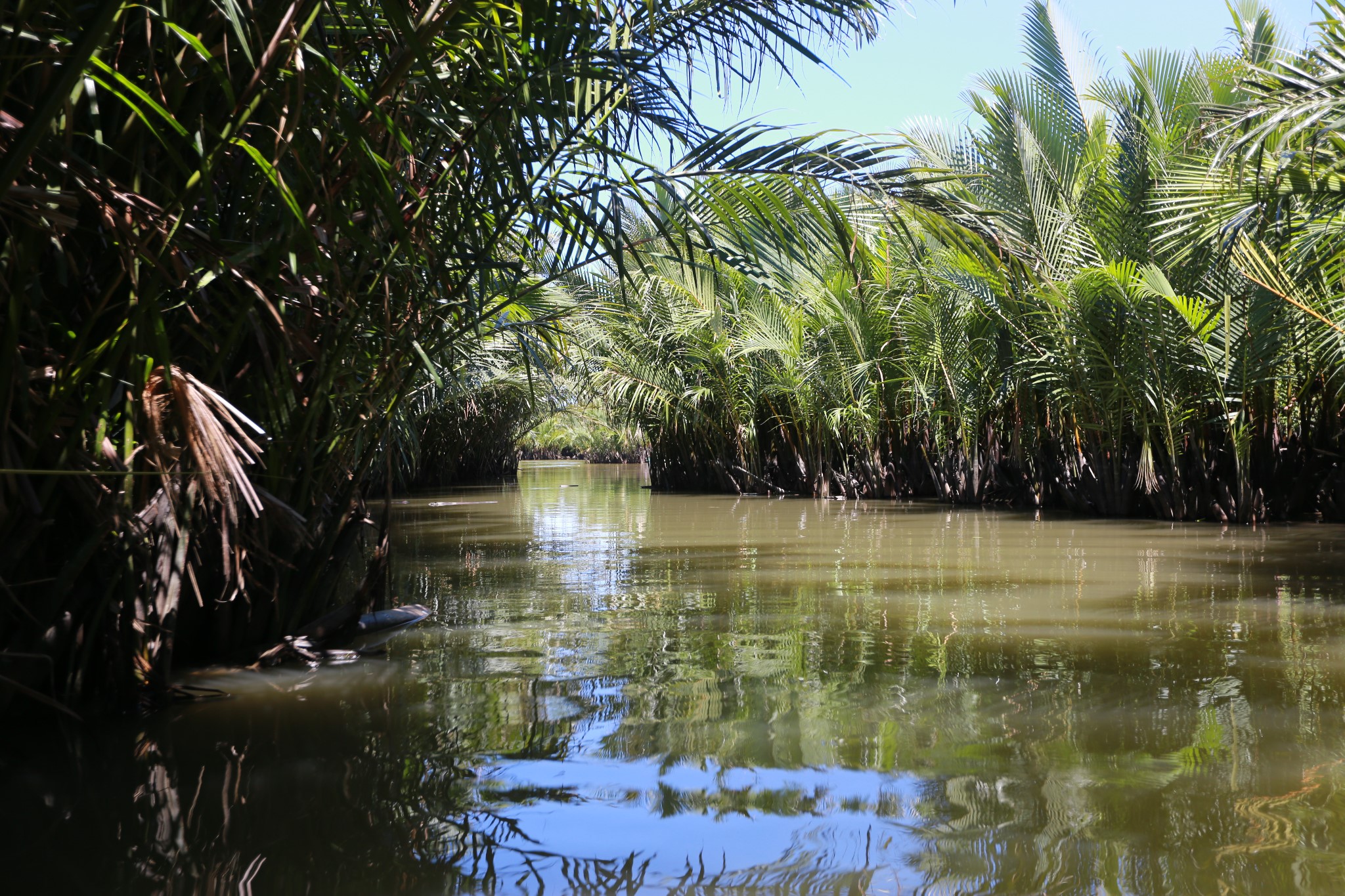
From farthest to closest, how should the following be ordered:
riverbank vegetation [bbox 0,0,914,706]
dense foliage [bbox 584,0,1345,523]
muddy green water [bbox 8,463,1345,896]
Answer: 1. dense foliage [bbox 584,0,1345,523]
2. riverbank vegetation [bbox 0,0,914,706]
3. muddy green water [bbox 8,463,1345,896]

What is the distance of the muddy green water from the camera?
176cm

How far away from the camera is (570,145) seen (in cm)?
338

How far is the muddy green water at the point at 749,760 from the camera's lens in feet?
5.78

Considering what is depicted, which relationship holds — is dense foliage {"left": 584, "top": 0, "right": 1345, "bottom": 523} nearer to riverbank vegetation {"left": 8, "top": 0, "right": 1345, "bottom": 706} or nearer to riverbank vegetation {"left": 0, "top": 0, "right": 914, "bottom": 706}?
riverbank vegetation {"left": 8, "top": 0, "right": 1345, "bottom": 706}

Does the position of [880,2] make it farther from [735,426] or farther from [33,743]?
[735,426]

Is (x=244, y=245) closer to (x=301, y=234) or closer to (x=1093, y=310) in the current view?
(x=301, y=234)

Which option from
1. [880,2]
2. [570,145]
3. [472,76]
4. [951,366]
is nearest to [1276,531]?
[951,366]

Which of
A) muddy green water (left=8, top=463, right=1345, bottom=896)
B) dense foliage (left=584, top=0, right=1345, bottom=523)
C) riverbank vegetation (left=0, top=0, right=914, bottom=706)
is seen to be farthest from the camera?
dense foliage (left=584, top=0, right=1345, bottom=523)

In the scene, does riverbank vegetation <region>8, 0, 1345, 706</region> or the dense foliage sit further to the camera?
the dense foliage

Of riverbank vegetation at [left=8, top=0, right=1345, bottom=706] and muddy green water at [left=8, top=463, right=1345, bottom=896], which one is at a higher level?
riverbank vegetation at [left=8, top=0, right=1345, bottom=706]

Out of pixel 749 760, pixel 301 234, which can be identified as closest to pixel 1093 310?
pixel 749 760

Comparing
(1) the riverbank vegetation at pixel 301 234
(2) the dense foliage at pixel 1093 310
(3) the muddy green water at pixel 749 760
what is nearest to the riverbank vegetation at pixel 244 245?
(1) the riverbank vegetation at pixel 301 234

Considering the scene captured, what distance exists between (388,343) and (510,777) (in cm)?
155

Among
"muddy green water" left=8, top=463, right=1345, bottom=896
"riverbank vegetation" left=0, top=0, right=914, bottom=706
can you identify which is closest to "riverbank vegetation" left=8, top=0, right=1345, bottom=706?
"riverbank vegetation" left=0, top=0, right=914, bottom=706
